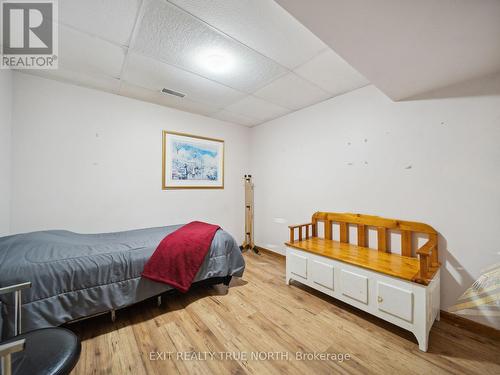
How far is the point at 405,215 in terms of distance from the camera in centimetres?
211

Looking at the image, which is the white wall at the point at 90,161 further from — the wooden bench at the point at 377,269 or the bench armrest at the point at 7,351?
the bench armrest at the point at 7,351

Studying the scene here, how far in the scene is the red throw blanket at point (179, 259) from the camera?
75.7 inches

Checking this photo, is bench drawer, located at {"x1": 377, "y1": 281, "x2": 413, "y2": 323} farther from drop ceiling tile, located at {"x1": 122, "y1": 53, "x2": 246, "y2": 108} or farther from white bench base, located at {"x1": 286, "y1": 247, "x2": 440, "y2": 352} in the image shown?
drop ceiling tile, located at {"x1": 122, "y1": 53, "x2": 246, "y2": 108}

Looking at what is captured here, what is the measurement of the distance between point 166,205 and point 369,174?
9.56ft

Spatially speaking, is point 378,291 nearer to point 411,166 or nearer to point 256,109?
point 411,166

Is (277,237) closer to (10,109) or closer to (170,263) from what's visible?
(170,263)

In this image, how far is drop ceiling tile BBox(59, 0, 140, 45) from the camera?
1350 mm

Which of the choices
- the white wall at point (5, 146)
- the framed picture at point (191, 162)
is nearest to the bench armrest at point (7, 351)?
the white wall at point (5, 146)

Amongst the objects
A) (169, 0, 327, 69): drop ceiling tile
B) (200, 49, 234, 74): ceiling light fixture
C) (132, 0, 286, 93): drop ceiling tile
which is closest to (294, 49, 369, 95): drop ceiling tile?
(169, 0, 327, 69): drop ceiling tile

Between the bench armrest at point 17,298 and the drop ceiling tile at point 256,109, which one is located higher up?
the drop ceiling tile at point 256,109

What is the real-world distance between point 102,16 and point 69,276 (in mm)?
1981

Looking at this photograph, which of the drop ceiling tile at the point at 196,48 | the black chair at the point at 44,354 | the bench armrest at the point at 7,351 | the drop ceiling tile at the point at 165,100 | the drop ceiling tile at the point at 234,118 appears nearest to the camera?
the bench armrest at the point at 7,351

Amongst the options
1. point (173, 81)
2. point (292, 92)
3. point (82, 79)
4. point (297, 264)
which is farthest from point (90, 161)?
point (297, 264)

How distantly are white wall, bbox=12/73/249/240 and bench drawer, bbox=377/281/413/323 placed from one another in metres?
2.73
